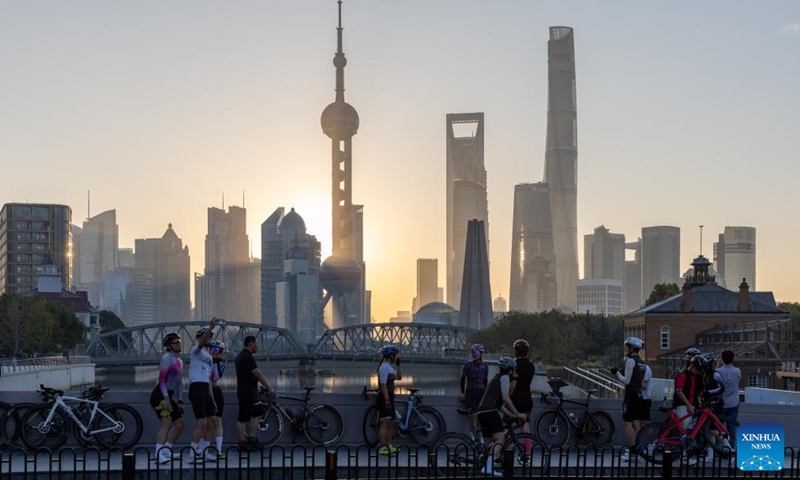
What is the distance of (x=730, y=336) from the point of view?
89.6m

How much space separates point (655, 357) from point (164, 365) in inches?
3111

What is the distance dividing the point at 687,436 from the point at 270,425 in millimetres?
7479

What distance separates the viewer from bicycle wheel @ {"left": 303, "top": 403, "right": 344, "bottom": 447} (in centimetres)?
2183

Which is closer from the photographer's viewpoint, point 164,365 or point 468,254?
point 164,365

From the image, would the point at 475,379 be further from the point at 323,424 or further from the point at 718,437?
the point at 718,437

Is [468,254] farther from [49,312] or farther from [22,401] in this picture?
[22,401]

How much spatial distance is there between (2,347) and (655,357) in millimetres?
67719

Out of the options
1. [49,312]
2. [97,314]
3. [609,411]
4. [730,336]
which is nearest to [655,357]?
[730,336]

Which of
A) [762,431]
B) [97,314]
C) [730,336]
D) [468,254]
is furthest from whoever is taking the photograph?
[97,314]

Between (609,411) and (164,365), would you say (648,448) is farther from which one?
(164,365)

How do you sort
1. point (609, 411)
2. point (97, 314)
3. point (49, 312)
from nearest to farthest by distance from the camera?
1. point (609, 411)
2. point (49, 312)
3. point (97, 314)

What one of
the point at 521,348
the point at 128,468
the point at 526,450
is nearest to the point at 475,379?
the point at 521,348

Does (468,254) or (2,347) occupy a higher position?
(468,254)

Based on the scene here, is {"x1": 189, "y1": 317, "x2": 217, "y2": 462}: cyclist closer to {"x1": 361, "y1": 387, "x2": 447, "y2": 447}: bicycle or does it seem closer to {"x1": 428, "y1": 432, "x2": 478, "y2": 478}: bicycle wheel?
{"x1": 361, "y1": 387, "x2": 447, "y2": 447}: bicycle
